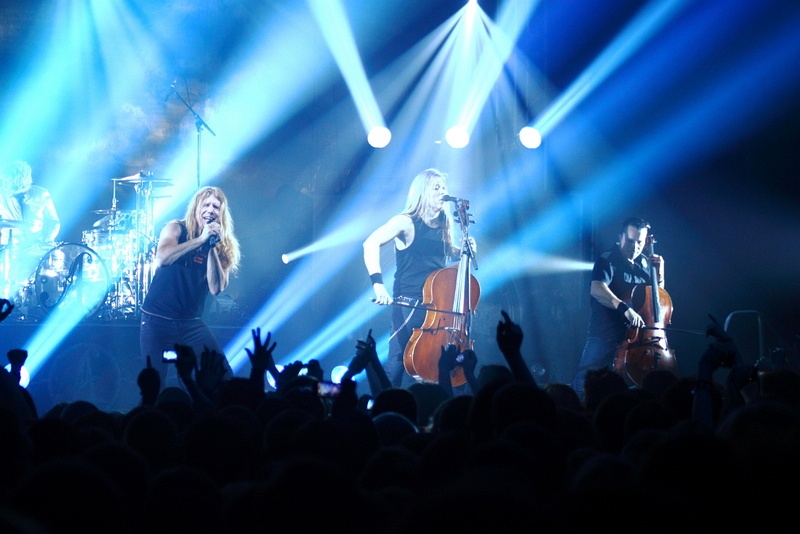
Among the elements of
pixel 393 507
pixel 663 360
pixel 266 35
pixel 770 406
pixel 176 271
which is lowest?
pixel 393 507

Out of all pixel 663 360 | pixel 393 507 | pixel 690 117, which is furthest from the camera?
pixel 690 117

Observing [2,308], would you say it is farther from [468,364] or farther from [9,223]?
[9,223]

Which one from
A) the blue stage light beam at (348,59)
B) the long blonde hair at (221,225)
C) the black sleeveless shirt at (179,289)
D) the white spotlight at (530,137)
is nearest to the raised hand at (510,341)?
the black sleeveless shirt at (179,289)

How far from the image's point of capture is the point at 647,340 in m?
9.16

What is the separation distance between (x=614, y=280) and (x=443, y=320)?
230 centimetres

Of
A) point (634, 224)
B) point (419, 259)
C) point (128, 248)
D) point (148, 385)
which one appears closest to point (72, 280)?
point (128, 248)

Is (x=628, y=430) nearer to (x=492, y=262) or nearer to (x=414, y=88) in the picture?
(x=492, y=262)

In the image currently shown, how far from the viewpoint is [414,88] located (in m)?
12.1

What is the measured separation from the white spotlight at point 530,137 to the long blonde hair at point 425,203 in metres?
1.32

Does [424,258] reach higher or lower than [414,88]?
lower

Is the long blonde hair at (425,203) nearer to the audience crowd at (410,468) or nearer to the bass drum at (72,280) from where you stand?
the bass drum at (72,280)

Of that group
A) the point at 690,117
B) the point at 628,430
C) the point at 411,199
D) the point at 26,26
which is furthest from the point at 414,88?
the point at 628,430

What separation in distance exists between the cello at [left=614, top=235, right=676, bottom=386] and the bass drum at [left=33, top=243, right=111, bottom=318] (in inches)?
260

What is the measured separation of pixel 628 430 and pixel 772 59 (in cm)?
788
